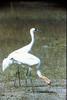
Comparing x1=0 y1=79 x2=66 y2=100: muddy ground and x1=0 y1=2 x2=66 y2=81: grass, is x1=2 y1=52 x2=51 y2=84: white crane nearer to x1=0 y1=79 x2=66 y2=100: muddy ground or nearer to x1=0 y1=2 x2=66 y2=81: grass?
x1=0 y1=79 x2=66 y2=100: muddy ground

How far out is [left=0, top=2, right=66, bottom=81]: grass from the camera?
959 cm

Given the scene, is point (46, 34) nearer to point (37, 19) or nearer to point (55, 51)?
point (55, 51)

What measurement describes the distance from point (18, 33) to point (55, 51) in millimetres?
4034

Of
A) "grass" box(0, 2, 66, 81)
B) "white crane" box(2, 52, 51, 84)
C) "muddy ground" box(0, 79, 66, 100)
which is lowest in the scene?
"muddy ground" box(0, 79, 66, 100)

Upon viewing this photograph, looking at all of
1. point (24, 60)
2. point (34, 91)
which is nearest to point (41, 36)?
point (34, 91)

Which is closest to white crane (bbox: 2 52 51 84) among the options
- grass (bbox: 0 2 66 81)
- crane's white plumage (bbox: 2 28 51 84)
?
crane's white plumage (bbox: 2 28 51 84)

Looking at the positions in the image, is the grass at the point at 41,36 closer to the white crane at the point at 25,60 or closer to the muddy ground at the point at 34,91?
the muddy ground at the point at 34,91

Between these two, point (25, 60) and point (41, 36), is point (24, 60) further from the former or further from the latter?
point (41, 36)

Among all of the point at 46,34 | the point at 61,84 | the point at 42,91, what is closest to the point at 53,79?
the point at 61,84

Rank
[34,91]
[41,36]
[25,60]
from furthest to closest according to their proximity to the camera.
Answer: [41,36] < [34,91] < [25,60]

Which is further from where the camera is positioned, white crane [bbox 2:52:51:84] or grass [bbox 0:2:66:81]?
grass [bbox 0:2:66:81]

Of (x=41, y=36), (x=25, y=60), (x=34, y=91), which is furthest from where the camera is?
(x=41, y=36)

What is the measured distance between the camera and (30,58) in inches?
289

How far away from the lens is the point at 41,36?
14594 mm
